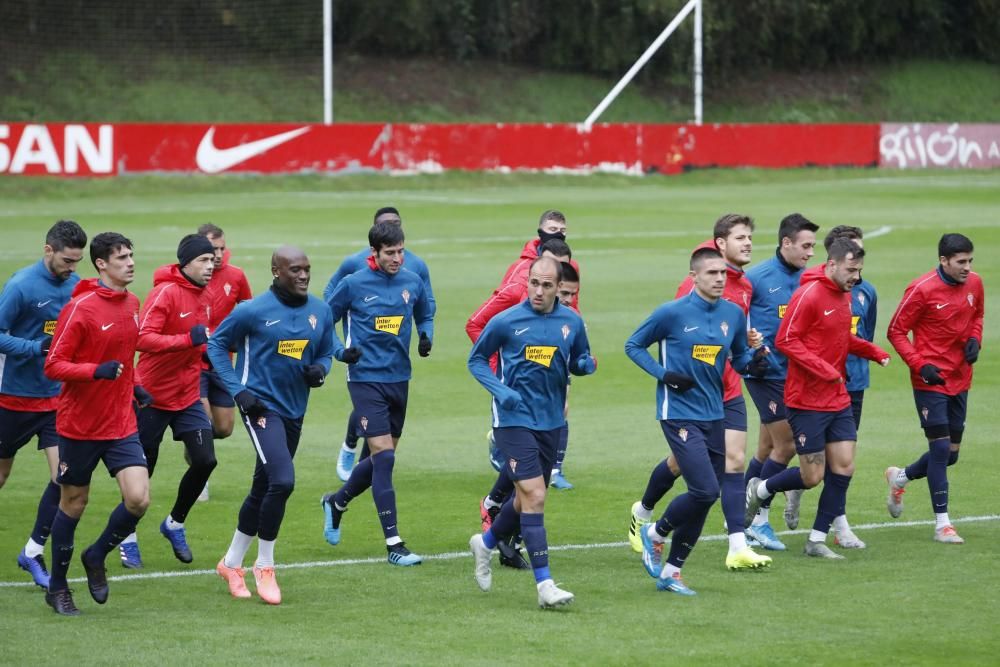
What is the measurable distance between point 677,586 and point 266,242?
2359cm

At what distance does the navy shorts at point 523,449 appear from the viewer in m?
10.1

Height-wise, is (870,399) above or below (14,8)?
below

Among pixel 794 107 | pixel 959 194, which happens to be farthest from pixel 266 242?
pixel 794 107

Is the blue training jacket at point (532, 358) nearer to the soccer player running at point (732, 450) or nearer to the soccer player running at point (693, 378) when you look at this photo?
the soccer player running at point (693, 378)

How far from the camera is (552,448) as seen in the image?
10.3 m

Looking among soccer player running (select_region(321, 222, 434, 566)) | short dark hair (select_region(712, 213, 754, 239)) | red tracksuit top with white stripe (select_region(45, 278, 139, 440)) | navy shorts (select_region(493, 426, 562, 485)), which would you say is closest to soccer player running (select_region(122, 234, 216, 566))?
soccer player running (select_region(321, 222, 434, 566))

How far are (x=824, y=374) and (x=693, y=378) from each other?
122cm

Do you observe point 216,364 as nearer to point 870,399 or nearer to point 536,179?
point 870,399

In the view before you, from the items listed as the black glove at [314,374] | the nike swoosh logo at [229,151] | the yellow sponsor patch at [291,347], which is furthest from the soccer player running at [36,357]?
the nike swoosh logo at [229,151]

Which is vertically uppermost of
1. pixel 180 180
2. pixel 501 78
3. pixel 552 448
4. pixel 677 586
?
pixel 501 78

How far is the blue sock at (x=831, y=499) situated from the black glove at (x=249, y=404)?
161 inches

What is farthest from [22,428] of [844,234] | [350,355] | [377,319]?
[844,234]

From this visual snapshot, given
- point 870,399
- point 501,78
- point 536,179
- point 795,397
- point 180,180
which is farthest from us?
point 501,78

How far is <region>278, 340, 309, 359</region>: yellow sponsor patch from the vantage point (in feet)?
34.3
